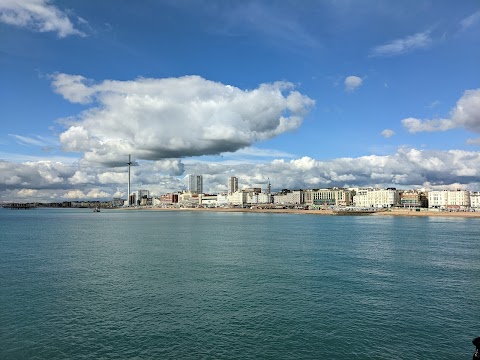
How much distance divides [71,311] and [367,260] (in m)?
32.7

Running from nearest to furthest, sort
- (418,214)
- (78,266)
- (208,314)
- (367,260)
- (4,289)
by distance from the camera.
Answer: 1. (208,314)
2. (4,289)
3. (78,266)
4. (367,260)
5. (418,214)

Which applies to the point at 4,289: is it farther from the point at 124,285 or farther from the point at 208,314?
the point at 208,314

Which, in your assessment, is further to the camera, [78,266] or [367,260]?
[367,260]

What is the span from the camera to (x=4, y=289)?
29.4 meters

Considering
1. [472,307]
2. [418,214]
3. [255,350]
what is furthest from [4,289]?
[418,214]

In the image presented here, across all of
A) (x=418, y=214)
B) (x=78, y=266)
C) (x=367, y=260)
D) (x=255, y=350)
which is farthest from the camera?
(x=418, y=214)

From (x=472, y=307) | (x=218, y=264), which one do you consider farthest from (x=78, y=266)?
(x=472, y=307)

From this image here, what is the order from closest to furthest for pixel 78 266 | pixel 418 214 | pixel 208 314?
pixel 208 314, pixel 78 266, pixel 418 214

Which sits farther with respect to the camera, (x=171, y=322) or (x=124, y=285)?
(x=124, y=285)

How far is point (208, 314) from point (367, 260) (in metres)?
26.8

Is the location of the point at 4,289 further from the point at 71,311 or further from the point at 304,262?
the point at 304,262

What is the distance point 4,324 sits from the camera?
2152 cm

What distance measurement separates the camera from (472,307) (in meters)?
24.7

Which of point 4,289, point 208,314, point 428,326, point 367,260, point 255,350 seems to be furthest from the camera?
point 367,260
